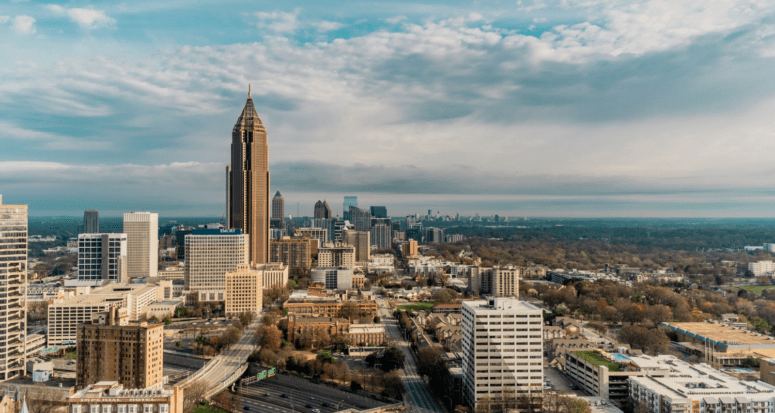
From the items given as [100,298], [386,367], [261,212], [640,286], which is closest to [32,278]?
[261,212]

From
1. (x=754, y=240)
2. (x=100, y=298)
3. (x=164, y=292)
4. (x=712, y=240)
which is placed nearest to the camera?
(x=100, y=298)

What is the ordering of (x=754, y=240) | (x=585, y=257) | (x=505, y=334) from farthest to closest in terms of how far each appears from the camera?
(x=754, y=240) < (x=585, y=257) < (x=505, y=334)

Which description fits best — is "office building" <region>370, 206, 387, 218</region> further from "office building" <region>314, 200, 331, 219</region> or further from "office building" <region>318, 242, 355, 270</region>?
"office building" <region>318, 242, 355, 270</region>

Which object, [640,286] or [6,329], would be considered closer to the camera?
[6,329]

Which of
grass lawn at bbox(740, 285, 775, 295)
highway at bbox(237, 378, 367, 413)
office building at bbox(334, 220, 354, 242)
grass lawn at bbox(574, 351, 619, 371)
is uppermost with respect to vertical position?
office building at bbox(334, 220, 354, 242)

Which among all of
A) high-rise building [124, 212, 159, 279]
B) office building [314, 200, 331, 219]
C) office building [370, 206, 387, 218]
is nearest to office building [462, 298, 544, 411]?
high-rise building [124, 212, 159, 279]

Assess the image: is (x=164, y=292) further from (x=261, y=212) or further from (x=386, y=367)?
(x=386, y=367)

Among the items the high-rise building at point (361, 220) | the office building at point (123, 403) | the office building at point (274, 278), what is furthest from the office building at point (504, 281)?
the high-rise building at point (361, 220)
